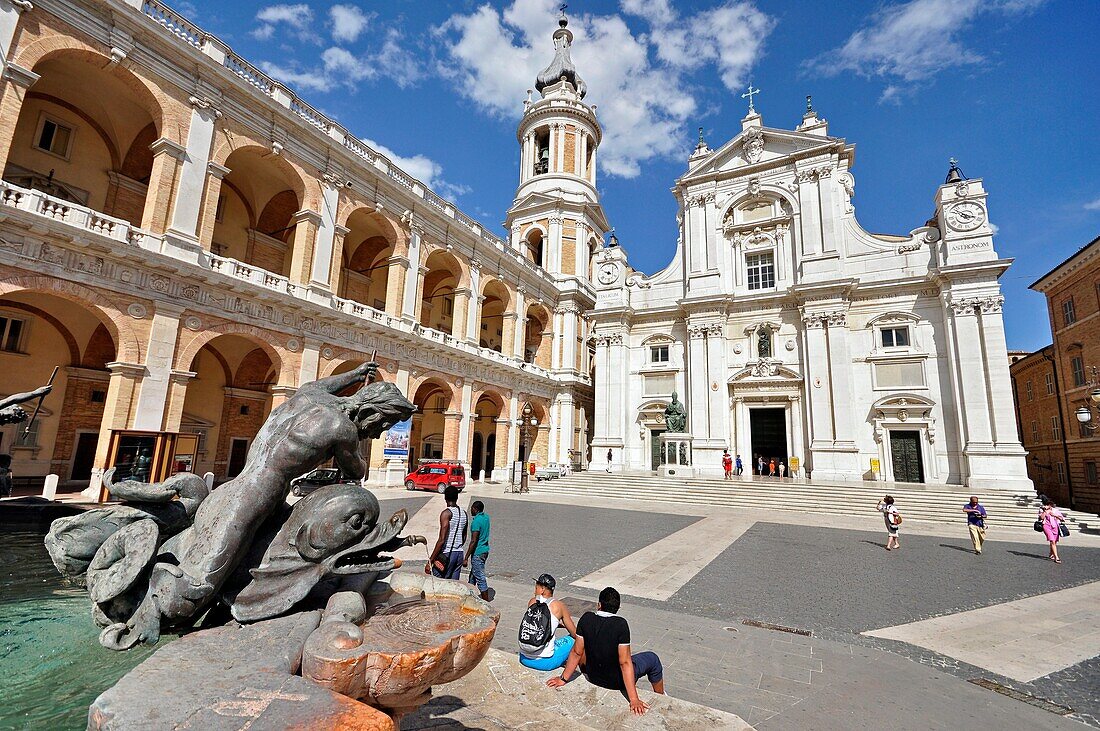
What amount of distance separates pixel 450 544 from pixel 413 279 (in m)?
18.4

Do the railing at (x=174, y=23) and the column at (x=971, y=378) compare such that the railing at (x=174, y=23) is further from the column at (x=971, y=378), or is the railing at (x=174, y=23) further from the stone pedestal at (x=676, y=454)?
the column at (x=971, y=378)

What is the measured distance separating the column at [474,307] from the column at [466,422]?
2.59m

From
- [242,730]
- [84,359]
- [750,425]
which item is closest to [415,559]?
[242,730]

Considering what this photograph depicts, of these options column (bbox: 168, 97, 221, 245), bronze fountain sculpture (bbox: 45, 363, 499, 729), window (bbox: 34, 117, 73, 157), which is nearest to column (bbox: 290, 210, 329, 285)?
column (bbox: 168, 97, 221, 245)

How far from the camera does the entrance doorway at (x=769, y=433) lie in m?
25.8

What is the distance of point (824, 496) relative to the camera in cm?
1805

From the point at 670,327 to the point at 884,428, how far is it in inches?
482

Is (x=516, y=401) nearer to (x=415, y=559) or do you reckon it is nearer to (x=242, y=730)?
(x=415, y=559)

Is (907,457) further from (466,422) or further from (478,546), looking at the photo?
(478,546)

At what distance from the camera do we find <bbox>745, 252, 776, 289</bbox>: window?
91.3ft

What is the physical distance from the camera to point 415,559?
8633 millimetres

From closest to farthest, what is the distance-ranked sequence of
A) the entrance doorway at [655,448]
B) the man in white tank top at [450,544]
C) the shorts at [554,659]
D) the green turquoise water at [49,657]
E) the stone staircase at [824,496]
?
the green turquoise water at [49,657] < the shorts at [554,659] < the man in white tank top at [450,544] < the stone staircase at [824,496] < the entrance doorway at [655,448]

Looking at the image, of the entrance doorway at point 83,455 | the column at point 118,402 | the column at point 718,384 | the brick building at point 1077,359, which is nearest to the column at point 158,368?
the column at point 118,402

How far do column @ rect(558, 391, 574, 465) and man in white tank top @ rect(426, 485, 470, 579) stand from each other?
25618 mm
